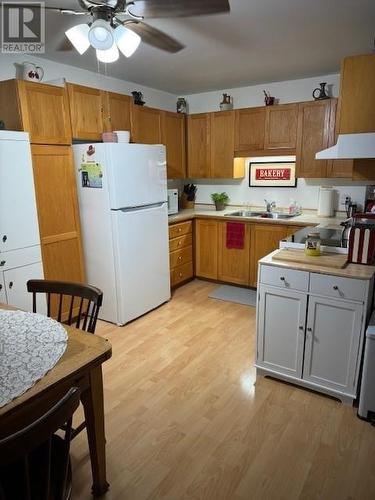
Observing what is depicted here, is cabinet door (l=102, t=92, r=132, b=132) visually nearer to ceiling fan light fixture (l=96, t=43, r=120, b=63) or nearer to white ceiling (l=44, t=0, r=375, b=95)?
white ceiling (l=44, t=0, r=375, b=95)

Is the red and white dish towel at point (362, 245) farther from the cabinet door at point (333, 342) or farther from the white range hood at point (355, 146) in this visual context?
the white range hood at point (355, 146)

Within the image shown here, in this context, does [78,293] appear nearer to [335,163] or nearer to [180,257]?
[180,257]

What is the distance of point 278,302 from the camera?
218 centimetres

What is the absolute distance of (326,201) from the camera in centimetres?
374

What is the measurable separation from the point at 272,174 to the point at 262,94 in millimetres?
953

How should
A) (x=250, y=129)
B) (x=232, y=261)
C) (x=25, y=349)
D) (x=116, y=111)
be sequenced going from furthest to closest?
(x=232, y=261) → (x=250, y=129) → (x=116, y=111) → (x=25, y=349)

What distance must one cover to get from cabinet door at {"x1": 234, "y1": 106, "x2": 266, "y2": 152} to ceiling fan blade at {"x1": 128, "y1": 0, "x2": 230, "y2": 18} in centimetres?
231

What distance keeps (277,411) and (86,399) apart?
1.23 metres

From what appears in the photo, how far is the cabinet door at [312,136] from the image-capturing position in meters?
3.45

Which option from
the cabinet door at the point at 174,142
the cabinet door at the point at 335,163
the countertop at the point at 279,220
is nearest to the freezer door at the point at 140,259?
the countertop at the point at 279,220

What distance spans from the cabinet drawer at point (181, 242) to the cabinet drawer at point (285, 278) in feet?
5.94

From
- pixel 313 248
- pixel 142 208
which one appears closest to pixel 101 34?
pixel 142 208

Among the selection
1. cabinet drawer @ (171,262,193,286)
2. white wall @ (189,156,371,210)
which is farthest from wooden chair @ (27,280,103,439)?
white wall @ (189,156,371,210)

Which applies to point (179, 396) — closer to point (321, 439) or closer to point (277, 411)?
point (277, 411)
